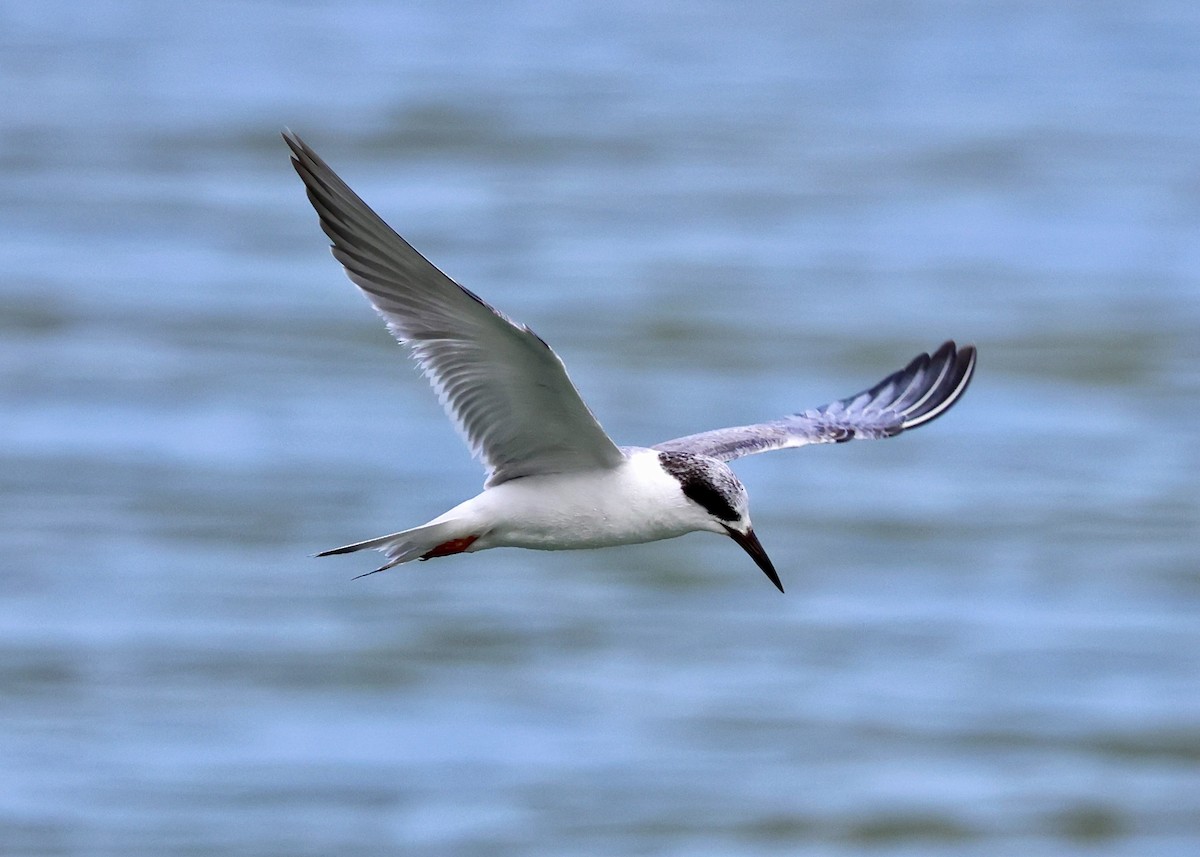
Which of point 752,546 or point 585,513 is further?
point 752,546

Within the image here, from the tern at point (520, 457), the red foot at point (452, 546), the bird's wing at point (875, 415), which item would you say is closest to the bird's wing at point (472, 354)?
the tern at point (520, 457)

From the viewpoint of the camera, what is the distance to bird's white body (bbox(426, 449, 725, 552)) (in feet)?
28.3

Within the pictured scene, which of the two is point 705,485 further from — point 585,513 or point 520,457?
point 520,457

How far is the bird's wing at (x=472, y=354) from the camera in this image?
803 centimetres

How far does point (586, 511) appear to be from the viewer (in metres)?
8.63

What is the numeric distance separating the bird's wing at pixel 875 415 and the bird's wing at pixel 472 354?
108cm

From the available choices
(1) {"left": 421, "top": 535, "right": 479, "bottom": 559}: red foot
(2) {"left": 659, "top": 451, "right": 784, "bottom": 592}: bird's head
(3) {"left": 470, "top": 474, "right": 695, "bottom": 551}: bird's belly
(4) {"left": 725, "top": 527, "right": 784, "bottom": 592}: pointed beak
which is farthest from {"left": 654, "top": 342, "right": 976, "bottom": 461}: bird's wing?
(1) {"left": 421, "top": 535, "right": 479, "bottom": 559}: red foot

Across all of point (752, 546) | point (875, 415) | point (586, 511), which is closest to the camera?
point (586, 511)

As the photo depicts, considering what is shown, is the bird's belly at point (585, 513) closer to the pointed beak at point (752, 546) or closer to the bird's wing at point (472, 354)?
the bird's wing at point (472, 354)

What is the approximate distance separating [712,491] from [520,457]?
2.54ft

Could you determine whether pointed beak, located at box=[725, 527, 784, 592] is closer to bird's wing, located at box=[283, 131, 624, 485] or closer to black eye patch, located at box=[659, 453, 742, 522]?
black eye patch, located at box=[659, 453, 742, 522]

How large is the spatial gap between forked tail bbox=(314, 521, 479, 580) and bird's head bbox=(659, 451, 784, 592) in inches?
31.5

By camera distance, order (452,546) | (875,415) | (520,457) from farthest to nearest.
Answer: (875,415), (520,457), (452,546)

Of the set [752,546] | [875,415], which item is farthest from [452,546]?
[875,415]
